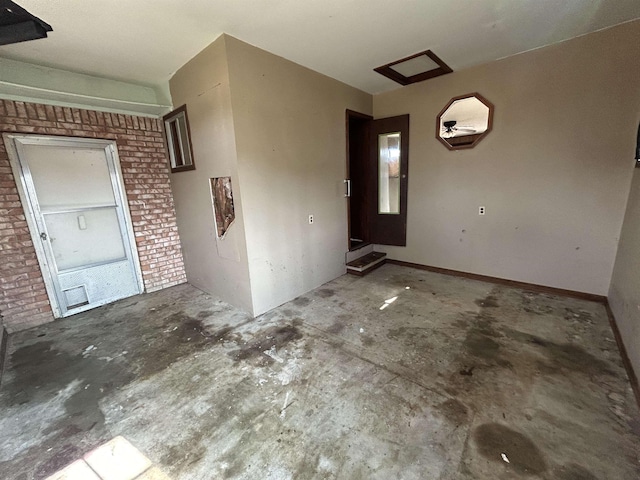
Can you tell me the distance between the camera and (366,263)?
14.3 feet

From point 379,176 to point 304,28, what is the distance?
8.45ft

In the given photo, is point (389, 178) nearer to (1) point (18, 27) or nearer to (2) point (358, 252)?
(2) point (358, 252)

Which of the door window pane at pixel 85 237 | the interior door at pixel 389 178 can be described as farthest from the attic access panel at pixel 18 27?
the interior door at pixel 389 178

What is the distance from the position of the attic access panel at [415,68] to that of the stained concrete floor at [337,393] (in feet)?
9.70

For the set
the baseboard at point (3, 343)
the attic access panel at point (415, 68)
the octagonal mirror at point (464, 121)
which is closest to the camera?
the baseboard at point (3, 343)

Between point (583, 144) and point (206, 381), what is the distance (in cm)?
445

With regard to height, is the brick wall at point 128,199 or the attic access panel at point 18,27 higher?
the attic access panel at point 18,27

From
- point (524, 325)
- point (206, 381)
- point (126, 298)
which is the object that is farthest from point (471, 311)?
point (126, 298)

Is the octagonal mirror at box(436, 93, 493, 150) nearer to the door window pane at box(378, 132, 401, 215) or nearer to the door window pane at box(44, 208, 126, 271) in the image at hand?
the door window pane at box(378, 132, 401, 215)

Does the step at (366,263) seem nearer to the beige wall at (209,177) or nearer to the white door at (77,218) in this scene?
the beige wall at (209,177)

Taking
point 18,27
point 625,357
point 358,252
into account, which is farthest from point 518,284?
point 18,27

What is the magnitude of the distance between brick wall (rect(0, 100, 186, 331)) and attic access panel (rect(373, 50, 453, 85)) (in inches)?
131

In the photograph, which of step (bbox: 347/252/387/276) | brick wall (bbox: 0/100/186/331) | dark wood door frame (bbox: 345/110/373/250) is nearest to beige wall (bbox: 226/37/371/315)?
step (bbox: 347/252/387/276)

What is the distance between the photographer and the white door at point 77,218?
3000 mm
